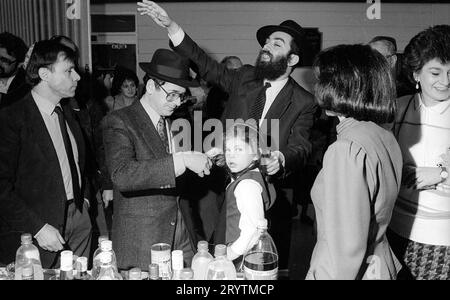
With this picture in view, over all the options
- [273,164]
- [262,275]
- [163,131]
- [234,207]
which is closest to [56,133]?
[163,131]

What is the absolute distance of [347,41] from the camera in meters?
6.84

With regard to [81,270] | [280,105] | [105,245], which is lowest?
[81,270]

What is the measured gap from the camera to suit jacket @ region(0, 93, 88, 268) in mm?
2178

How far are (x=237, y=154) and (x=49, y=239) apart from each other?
101cm

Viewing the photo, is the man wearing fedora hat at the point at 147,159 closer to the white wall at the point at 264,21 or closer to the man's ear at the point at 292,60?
the man's ear at the point at 292,60

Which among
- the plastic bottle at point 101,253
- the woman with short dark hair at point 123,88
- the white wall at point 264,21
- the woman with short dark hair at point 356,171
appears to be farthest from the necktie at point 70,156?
the white wall at point 264,21

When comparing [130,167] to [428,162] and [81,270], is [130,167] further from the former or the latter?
[428,162]

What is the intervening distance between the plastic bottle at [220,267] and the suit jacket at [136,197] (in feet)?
1.39

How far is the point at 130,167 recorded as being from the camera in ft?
6.09

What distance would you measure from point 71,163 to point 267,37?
1.51m

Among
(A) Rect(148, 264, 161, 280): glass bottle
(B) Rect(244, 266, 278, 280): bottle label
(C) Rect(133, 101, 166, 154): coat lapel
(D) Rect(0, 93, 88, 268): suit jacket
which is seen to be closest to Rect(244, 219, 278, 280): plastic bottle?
(B) Rect(244, 266, 278, 280): bottle label

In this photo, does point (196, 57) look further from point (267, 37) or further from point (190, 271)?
point (190, 271)

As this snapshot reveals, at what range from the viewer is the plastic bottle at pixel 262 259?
1.60 metres
